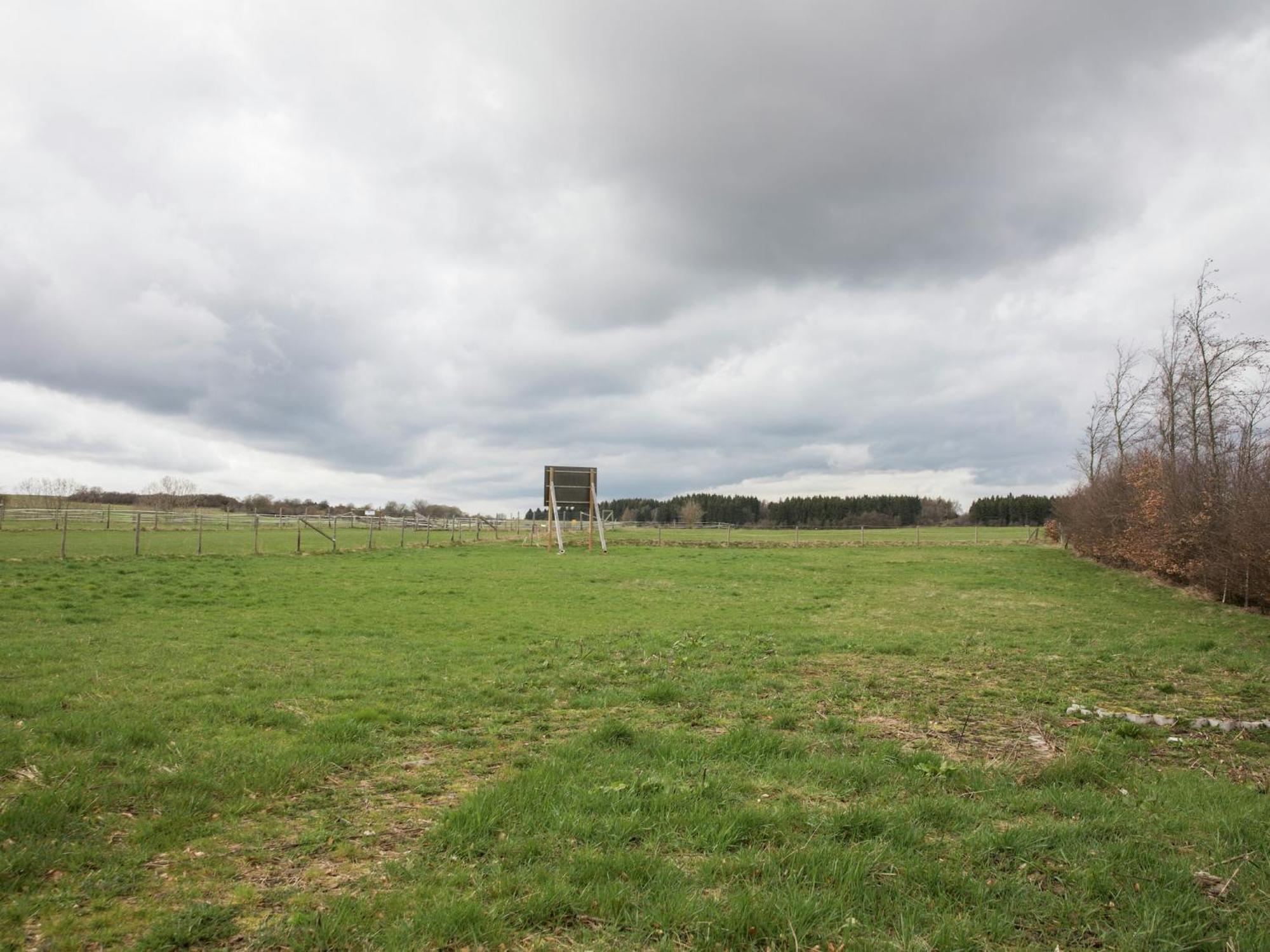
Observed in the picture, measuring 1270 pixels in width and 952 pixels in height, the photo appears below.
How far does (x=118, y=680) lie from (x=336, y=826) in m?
5.97

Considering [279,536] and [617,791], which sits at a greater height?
[279,536]

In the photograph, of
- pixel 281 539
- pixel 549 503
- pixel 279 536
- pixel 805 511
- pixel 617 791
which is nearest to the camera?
pixel 617 791

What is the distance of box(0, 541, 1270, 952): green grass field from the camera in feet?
12.7

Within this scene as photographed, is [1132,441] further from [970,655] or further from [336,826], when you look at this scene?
[336,826]

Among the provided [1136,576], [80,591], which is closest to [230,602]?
[80,591]

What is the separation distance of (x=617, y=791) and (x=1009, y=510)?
5942 inches

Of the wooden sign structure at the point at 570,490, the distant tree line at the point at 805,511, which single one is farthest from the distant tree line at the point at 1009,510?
the wooden sign structure at the point at 570,490

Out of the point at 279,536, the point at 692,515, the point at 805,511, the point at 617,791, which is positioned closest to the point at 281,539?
the point at 279,536

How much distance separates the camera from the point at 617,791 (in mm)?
5648

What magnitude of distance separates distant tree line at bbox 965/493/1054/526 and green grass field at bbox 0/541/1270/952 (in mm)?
132872

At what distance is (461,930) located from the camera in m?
3.73

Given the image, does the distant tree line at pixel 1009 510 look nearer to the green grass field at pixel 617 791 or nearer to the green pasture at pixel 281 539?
the green pasture at pixel 281 539

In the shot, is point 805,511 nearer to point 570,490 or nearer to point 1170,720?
point 570,490

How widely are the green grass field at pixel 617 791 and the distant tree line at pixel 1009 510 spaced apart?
13287cm
